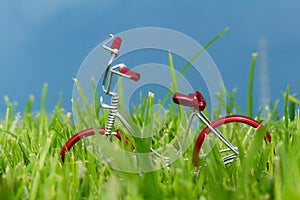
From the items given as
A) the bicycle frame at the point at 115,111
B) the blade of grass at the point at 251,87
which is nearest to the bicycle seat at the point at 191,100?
the bicycle frame at the point at 115,111

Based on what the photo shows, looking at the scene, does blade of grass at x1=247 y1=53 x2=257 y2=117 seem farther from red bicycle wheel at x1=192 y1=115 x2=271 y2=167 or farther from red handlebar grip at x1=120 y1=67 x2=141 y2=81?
red handlebar grip at x1=120 y1=67 x2=141 y2=81

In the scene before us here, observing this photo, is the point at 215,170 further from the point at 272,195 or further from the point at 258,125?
the point at 258,125

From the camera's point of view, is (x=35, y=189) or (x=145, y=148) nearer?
(x=35, y=189)

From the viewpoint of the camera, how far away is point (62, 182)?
1.33m

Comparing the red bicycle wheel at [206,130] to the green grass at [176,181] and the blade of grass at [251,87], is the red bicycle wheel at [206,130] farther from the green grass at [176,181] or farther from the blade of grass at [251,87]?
the blade of grass at [251,87]

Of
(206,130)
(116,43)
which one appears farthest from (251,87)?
(116,43)

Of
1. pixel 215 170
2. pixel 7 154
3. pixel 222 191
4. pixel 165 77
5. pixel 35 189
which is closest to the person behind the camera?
pixel 222 191

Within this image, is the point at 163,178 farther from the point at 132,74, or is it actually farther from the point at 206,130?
the point at 132,74

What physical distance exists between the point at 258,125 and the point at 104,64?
0.50 m

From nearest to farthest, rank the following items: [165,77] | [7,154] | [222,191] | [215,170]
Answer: [222,191], [215,170], [165,77], [7,154]

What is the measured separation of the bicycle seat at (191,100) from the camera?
4.95 feet

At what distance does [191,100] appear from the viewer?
1513 millimetres

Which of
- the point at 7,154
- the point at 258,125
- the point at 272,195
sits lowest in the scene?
the point at 272,195

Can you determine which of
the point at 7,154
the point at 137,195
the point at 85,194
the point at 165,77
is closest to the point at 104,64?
the point at 165,77
